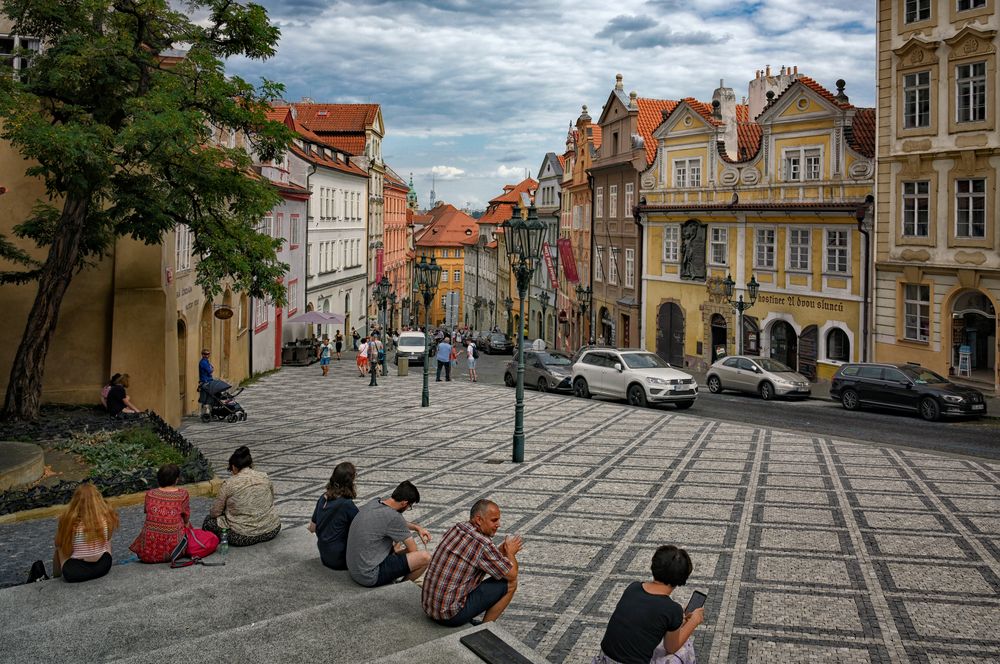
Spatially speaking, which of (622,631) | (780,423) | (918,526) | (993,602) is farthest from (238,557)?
(780,423)

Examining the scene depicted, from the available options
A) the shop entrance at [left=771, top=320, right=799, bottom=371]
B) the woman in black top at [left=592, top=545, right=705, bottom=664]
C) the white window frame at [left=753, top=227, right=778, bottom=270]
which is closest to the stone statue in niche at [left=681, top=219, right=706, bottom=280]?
the white window frame at [left=753, top=227, right=778, bottom=270]

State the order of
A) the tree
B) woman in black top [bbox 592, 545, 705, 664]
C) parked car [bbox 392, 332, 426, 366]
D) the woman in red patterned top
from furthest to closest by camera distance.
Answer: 1. parked car [bbox 392, 332, 426, 366]
2. the tree
3. the woman in red patterned top
4. woman in black top [bbox 592, 545, 705, 664]

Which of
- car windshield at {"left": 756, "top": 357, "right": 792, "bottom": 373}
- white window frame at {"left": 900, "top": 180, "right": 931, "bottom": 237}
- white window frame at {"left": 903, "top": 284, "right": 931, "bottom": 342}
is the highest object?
white window frame at {"left": 900, "top": 180, "right": 931, "bottom": 237}

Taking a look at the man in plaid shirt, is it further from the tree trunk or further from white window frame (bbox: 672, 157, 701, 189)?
white window frame (bbox: 672, 157, 701, 189)

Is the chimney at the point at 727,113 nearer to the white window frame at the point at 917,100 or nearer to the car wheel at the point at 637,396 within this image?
the white window frame at the point at 917,100

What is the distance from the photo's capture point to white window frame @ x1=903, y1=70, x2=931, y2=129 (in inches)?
1204

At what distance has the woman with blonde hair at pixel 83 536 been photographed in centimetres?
830

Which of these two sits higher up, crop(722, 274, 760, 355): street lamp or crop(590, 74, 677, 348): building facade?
crop(590, 74, 677, 348): building facade

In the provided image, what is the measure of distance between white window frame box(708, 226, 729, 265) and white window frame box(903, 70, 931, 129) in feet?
37.0

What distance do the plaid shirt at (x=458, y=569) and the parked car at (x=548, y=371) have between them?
22788 mm

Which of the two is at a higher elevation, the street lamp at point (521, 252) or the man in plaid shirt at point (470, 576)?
the street lamp at point (521, 252)

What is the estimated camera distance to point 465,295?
118 metres

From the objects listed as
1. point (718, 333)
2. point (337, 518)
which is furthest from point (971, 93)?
point (337, 518)

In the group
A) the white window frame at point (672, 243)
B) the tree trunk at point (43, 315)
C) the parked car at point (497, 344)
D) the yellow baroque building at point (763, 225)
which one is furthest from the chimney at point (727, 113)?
the tree trunk at point (43, 315)
